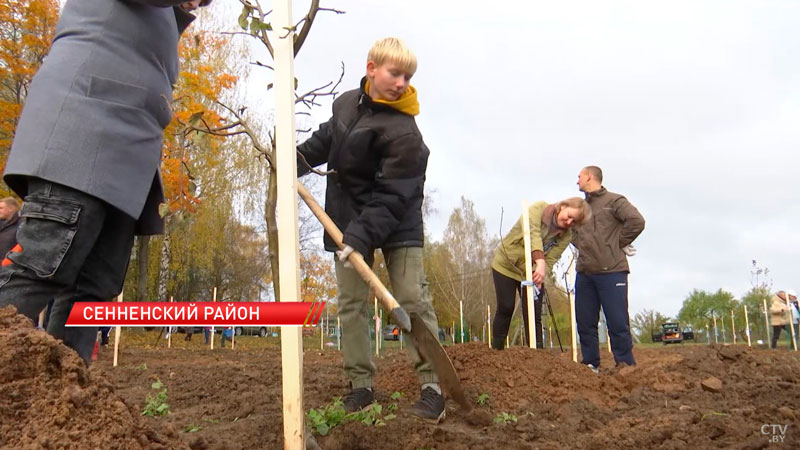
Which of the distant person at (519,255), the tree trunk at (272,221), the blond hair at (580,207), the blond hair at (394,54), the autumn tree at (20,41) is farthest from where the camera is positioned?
the autumn tree at (20,41)

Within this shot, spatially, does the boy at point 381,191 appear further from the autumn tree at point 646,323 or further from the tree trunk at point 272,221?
the autumn tree at point 646,323

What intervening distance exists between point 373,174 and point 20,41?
43.0 feet

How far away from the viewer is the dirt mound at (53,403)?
1.36m

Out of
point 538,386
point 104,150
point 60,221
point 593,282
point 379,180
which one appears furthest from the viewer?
point 593,282

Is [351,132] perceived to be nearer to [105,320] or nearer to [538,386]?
[105,320]

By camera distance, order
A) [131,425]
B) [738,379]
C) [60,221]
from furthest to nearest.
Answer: [738,379]
[60,221]
[131,425]

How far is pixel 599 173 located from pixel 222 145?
46.2 feet

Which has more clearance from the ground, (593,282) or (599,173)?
(599,173)

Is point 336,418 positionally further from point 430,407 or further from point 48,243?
point 48,243

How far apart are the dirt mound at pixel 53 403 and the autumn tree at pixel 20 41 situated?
12.6 meters

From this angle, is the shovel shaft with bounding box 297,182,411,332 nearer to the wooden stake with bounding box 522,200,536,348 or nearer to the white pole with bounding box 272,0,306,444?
the white pole with bounding box 272,0,306,444

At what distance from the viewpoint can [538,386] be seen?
4.19m

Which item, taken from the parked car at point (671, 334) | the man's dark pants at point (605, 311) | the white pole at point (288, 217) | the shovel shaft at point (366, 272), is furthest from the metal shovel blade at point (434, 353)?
the parked car at point (671, 334)

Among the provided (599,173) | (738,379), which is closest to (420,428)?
(738,379)
